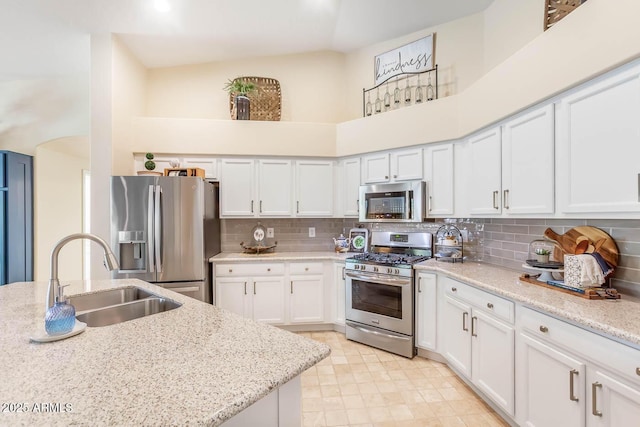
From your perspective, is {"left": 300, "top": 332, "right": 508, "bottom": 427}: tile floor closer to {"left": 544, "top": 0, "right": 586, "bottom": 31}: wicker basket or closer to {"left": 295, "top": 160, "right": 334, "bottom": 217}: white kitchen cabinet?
{"left": 295, "top": 160, "right": 334, "bottom": 217}: white kitchen cabinet

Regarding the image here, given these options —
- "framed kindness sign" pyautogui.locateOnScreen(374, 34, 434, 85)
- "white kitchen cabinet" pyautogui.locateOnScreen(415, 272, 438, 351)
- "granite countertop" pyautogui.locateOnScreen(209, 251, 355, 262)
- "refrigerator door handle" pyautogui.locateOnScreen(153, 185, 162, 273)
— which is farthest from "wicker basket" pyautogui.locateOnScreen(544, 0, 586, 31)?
"refrigerator door handle" pyautogui.locateOnScreen(153, 185, 162, 273)

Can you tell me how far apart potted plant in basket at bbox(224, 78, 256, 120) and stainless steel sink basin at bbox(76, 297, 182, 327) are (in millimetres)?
2482

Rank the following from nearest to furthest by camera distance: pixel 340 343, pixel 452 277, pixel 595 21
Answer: pixel 595 21 < pixel 452 277 < pixel 340 343

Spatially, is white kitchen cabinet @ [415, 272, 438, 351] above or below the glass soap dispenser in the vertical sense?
below

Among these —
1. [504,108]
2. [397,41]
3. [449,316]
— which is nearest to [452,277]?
[449,316]

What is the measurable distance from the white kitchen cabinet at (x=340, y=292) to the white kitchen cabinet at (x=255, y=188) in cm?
89

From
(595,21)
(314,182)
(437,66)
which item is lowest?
(314,182)

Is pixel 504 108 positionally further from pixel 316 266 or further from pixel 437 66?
pixel 316 266

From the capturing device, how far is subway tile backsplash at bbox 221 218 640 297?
5.92 ft

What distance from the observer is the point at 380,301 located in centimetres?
310

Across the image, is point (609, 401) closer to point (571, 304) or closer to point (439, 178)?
point (571, 304)

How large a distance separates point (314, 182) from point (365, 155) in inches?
27.4

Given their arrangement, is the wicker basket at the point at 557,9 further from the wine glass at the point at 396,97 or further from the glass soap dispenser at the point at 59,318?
the glass soap dispenser at the point at 59,318

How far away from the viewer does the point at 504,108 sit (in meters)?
2.32
